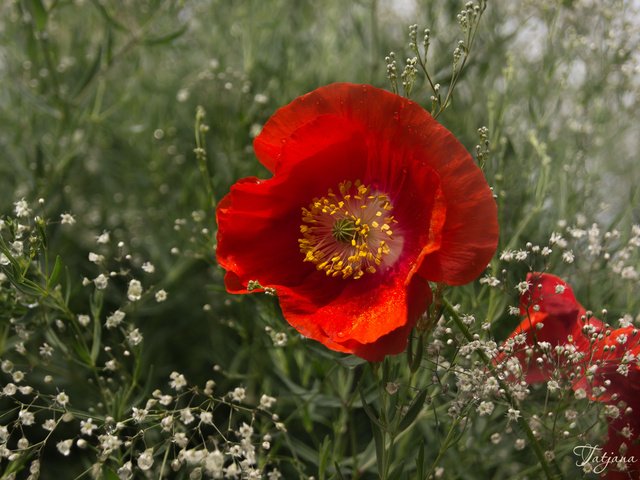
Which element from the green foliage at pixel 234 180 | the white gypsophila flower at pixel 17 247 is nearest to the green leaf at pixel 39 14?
the green foliage at pixel 234 180

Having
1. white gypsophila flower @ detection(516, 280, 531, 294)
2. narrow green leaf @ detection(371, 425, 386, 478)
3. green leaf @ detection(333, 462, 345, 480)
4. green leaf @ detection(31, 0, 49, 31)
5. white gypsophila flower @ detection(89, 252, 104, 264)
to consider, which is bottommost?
green leaf @ detection(333, 462, 345, 480)

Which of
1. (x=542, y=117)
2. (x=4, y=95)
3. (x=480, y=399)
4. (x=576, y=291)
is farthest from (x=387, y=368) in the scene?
(x=4, y=95)

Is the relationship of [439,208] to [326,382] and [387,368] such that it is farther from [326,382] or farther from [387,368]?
[326,382]

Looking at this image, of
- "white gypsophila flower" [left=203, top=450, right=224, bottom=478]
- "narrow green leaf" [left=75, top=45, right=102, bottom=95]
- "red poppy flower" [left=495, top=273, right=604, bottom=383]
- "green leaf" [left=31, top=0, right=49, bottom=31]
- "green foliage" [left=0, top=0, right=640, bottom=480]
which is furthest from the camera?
"narrow green leaf" [left=75, top=45, right=102, bottom=95]

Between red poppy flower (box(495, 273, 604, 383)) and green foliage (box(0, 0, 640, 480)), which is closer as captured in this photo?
red poppy flower (box(495, 273, 604, 383))

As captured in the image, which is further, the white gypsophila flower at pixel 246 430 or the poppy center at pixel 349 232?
the poppy center at pixel 349 232

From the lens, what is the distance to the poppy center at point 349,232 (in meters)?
0.69

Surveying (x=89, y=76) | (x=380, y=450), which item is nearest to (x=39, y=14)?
(x=89, y=76)

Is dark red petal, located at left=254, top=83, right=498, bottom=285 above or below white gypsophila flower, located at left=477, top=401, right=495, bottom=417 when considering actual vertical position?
above

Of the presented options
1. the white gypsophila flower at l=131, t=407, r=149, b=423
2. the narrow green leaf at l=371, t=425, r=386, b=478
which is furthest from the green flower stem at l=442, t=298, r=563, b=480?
the white gypsophila flower at l=131, t=407, r=149, b=423

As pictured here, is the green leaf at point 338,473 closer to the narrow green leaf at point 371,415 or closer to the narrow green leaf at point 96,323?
the narrow green leaf at point 371,415

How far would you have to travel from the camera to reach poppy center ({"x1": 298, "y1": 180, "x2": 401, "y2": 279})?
0.69m

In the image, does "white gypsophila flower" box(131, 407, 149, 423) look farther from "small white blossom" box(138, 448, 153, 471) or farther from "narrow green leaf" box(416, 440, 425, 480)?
"narrow green leaf" box(416, 440, 425, 480)

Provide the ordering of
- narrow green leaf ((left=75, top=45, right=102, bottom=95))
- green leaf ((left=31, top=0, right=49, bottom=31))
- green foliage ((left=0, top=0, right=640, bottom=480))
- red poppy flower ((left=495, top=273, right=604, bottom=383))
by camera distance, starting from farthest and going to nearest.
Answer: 1. narrow green leaf ((left=75, top=45, right=102, bottom=95))
2. green leaf ((left=31, top=0, right=49, bottom=31))
3. green foliage ((left=0, top=0, right=640, bottom=480))
4. red poppy flower ((left=495, top=273, right=604, bottom=383))
